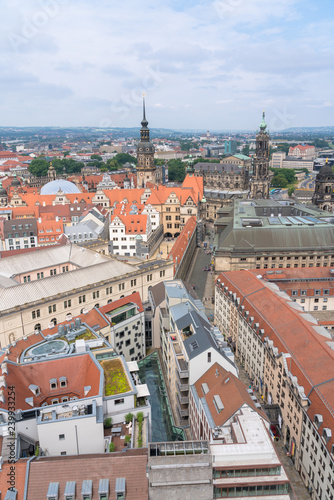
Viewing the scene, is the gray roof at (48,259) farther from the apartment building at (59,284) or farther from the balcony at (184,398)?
the balcony at (184,398)

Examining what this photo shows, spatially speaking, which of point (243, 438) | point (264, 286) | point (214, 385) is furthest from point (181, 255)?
point (243, 438)

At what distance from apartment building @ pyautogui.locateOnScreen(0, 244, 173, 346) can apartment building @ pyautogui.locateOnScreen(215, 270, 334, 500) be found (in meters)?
16.1

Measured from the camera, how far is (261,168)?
5999 inches

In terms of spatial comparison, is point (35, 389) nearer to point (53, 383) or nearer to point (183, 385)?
point (53, 383)

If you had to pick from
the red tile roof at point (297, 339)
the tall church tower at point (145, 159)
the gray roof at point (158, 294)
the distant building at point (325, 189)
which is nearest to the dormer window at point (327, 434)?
the red tile roof at point (297, 339)

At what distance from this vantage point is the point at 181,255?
90.2 meters

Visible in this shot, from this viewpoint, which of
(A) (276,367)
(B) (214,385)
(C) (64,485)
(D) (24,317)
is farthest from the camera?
(D) (24,317)

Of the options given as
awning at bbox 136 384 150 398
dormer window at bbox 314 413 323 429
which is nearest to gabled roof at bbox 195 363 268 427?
dormer window at bbox 314 413 323 429

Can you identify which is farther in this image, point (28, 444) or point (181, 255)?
point (181, 255)

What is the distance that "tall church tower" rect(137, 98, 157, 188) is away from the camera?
15625 cm

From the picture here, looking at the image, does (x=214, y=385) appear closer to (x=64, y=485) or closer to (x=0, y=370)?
(x=64, y=485)

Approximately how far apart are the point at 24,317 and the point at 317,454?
38786mm

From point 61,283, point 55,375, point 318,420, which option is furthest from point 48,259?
point 318,420

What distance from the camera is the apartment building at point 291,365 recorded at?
1401 inches
